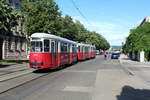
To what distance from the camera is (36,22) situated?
4244 centimetres

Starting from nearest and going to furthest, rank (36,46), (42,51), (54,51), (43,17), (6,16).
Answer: (42,51) → (36,46) → (54,51) → (6,16) → (43,17)

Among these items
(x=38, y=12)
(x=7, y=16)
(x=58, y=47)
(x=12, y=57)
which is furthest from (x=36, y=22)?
(x=58, y=47)

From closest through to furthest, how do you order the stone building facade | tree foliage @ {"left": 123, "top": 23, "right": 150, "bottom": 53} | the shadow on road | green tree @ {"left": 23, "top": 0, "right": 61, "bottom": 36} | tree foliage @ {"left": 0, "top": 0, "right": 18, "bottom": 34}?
the shadow on road < tree foliage @ {"left": 0, "top": 0, "right": 18, "bottom": 34} < tree foliage @ {"left": 123, "top": 23, "right": 150, "bottom": 53} < green tree @ {"left": 23, "top": 0, "right": 61, "bottom": 36} < the stone building facade

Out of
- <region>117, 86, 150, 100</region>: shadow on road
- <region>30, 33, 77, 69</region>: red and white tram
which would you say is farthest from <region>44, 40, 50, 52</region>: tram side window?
<region>117, 86, 150, 100</region>: shadow on road

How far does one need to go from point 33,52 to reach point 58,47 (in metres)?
3.30

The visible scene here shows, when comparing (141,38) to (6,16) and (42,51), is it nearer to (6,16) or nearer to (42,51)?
(6,16)

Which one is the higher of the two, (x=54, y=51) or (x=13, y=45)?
(x=13, y=45)

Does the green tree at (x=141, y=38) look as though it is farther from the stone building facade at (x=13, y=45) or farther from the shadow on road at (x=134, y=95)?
the shadow on road at (x=134, y=95)

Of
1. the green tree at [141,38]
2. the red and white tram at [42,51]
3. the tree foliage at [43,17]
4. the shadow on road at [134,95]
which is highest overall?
the tree foliage at [43,17]

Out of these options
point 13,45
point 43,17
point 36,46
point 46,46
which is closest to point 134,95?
point 46,46

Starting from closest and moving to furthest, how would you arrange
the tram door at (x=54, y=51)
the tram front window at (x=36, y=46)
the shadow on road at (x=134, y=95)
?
the shadow on road at (x=134, y=95) → the tram front window at (x=36, y=46) → the tram door at (x=54, y=51)

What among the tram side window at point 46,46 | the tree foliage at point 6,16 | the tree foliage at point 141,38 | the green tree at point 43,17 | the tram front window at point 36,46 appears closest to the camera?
the tram front window at point 36,46

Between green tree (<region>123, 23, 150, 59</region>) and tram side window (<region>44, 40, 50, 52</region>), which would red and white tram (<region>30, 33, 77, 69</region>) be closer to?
tram side window (<region>44, 40, 50, 52</region>)

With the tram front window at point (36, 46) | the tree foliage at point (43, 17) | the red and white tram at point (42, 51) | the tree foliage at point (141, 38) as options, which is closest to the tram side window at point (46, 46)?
the red and white tram at point (42, 51)
